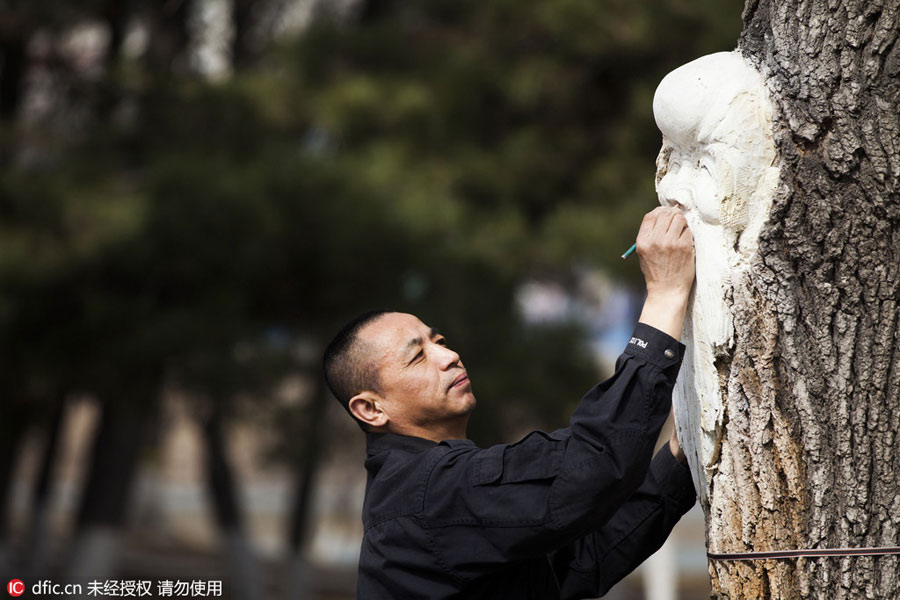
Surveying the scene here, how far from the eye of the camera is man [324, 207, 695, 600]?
5.04 feet

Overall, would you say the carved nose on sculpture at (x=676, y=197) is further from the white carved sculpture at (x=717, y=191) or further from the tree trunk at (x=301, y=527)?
the tree trunk at (x=301, y=527)

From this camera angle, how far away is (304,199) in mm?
5754

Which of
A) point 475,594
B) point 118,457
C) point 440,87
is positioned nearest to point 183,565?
point 118,457

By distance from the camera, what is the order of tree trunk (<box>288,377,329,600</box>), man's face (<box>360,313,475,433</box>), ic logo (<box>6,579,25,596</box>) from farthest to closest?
tree trunk (<box>288,377,329,600</box>)
ic logo (<box>6,579,25,596</box>)
man's face (<box>360,313,475,433</box>)

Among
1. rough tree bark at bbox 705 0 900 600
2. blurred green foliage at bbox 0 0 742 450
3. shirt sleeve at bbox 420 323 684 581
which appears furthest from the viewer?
blurred green foliage at bbox 0 0 742 450

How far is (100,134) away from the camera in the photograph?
569cm

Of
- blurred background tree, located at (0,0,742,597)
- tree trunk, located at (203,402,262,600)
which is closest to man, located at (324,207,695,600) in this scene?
blurred background tree, located at (0,0,742,597)

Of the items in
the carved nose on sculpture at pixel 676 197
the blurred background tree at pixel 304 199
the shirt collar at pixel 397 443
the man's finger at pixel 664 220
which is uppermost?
the blurred background tree at pixel 304 199

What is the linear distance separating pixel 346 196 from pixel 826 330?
444cm

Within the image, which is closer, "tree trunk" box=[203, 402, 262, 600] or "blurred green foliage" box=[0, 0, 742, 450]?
"blurred green foliage" box=[0, 0, 742, 450]

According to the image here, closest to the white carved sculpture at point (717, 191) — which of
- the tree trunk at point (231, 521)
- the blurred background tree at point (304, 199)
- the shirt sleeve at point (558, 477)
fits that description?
the shirt sleeve at point (558, 477)

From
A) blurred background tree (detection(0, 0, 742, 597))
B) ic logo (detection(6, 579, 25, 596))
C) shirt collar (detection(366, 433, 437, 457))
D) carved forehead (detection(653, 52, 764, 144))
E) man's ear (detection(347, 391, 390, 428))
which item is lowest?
shirt collar (detection(366, 433, 437, 457))

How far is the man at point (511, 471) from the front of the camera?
1535 mm

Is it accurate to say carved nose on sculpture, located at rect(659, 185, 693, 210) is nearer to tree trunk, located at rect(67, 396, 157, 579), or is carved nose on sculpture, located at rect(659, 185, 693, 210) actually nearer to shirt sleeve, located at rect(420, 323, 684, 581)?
shirt sleeve, located at rect(420, 323, 684, 581)
